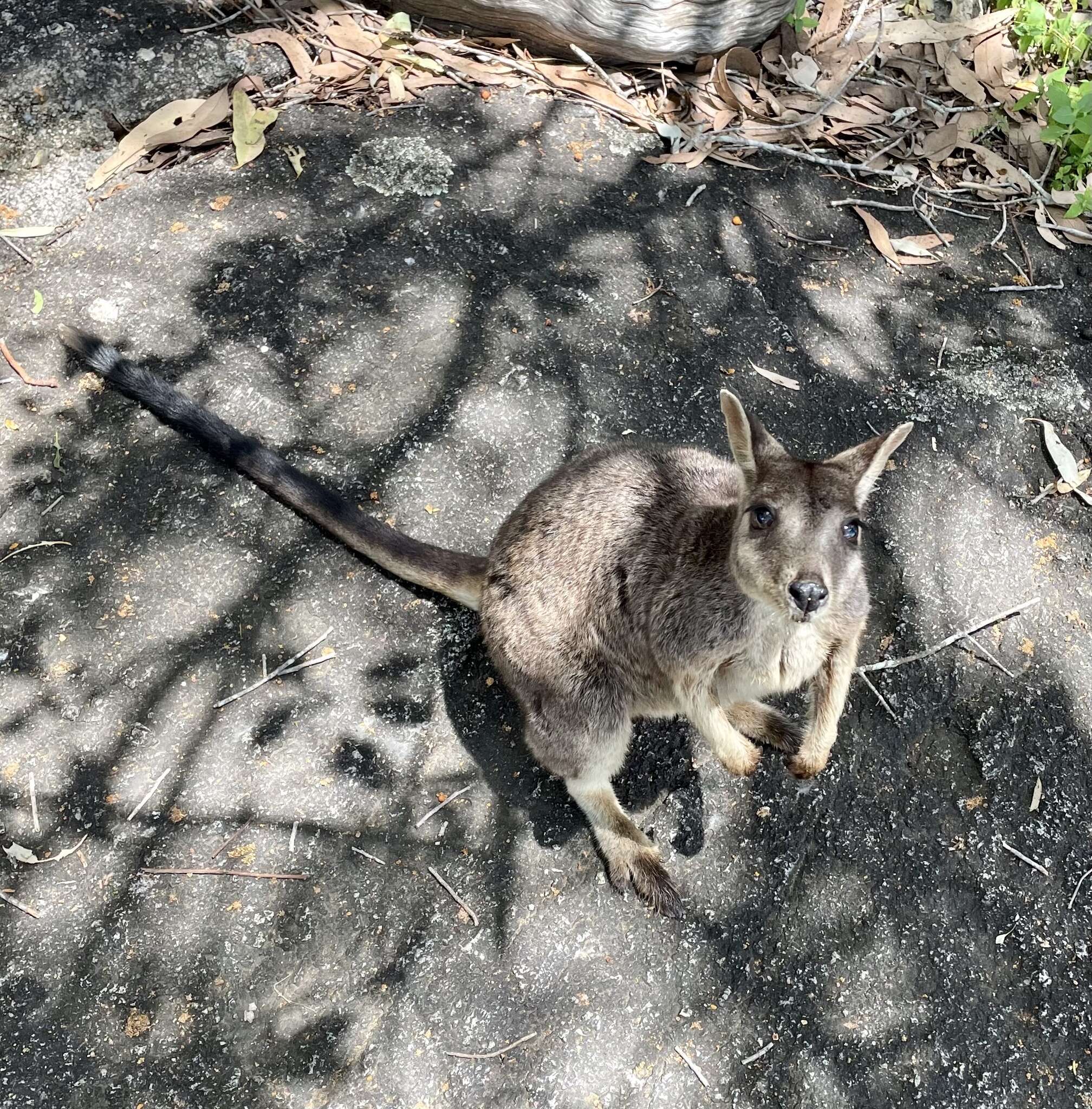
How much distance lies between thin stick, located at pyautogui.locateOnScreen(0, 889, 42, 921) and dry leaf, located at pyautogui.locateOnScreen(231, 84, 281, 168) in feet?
11.4

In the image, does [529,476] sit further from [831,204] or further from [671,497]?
[831,204]

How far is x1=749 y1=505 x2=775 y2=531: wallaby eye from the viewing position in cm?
298

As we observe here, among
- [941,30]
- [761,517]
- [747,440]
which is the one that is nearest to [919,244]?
[941,30]

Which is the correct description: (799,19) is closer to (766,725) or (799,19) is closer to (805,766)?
(766,725)

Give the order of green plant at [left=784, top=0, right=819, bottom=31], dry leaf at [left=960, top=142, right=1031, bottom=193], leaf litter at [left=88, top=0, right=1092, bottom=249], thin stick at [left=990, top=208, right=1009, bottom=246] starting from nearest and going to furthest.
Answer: leaf litter at [left=88, top=0, right=1092, bottom=249]
thin stick at [left=990, top=208, right=1009, bottom=246]
dry leaf at [left=960, top=142, right=1031, bottom=193]
green plant at [left=784, top=0, right=819, bottom=31]

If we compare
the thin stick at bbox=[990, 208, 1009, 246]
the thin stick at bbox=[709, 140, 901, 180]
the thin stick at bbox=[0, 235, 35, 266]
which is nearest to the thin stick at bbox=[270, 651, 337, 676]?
the thin stick at bbox=[0, 235, 35, 266]

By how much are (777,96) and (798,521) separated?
147 inches

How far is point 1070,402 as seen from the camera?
469 centimetres

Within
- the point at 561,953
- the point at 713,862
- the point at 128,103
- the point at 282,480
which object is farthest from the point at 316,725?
the point at 128,103

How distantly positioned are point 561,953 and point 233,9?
4980 millimetres

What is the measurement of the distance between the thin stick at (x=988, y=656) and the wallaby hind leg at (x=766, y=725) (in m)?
0.81

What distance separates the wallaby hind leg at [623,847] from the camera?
11.2ft

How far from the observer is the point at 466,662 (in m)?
3.85

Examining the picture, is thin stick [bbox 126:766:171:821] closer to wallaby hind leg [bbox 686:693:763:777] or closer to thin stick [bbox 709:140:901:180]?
wallaby hind leg [bbox 686:693:763:777]
